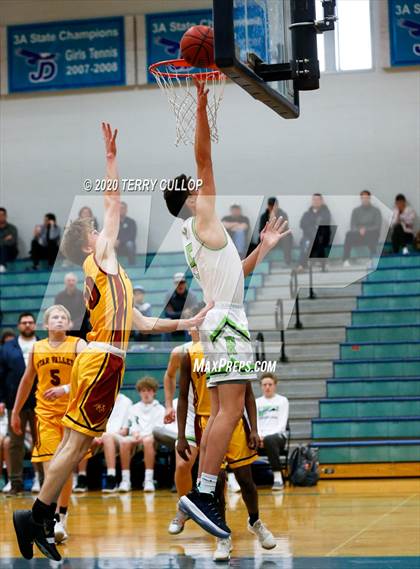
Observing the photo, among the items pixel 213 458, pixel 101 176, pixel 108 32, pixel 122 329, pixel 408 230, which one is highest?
pixel 108 32

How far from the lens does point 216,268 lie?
641 cm

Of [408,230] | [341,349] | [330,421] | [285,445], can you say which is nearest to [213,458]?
[285,445]

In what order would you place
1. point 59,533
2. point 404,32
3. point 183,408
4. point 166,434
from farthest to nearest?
point 404,32 < point 166,434 < point 59,533 < point 183,408

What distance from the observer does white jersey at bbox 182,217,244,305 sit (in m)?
6.39

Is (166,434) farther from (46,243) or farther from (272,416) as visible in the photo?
(46,243)

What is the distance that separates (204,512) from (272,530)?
2790mm

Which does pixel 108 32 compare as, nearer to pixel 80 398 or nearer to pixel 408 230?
pixel 408 230

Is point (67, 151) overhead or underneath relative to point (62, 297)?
overhead

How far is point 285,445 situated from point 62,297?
3.83 metres

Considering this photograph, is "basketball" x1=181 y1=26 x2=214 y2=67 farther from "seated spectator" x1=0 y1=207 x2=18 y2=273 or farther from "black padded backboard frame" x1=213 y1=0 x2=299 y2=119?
"seated spectator" x1=0 y1=207 x2=18 y2=273

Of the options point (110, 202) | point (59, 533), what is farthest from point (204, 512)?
point (59, 533)

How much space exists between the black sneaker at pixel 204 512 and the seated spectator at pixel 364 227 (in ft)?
37.3

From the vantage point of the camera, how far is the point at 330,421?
13742mm

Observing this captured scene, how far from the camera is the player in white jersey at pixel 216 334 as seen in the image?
6.27 meters
